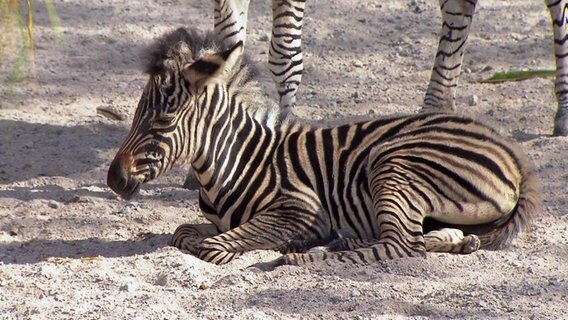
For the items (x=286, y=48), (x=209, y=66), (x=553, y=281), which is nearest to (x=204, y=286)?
(x=209, y=66)

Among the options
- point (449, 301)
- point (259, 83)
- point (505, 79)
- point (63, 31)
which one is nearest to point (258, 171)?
point (259, 83)

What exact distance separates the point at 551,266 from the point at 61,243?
3.00 meters

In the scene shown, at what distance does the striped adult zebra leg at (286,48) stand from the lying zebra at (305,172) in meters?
1.98

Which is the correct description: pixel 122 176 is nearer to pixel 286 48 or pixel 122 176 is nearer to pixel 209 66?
pixel 209 66

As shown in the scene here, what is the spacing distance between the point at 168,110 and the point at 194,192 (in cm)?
162

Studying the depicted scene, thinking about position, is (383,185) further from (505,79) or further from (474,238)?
(505,79)

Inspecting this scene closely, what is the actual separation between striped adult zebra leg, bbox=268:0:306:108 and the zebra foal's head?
2.21m

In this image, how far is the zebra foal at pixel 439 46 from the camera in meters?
8.63

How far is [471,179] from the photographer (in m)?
6.54

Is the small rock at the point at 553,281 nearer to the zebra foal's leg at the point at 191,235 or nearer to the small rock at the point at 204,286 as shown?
the small rock at the point at 204,286

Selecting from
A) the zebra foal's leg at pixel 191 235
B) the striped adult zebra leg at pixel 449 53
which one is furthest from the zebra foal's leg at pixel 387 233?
the striped adult zebra leg at pixel 449 53

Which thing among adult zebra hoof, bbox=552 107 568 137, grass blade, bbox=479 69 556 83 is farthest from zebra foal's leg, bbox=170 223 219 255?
grass blade, bbox=479 69 556 83

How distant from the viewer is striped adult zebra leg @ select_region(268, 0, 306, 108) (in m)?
8.80

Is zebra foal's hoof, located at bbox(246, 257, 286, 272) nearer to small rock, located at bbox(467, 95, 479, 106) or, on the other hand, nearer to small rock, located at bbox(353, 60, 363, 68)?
small rock, located at bbox(467, 95, 479, 106)
